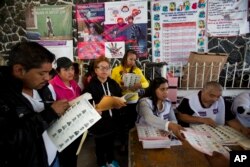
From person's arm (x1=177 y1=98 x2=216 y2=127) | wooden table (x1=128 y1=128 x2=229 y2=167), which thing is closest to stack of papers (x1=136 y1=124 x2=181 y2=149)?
wooden table (x1=128 y1=128 x2=229 y2=167)

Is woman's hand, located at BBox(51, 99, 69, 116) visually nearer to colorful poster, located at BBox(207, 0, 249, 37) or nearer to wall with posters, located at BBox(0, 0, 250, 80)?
wall with posters, located at BBox(0, 0, 250, 80)

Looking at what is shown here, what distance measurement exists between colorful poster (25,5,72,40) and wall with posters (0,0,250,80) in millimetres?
84

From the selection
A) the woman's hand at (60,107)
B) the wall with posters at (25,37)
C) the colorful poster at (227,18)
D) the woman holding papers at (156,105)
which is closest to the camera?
the woman's hand at (60,107)

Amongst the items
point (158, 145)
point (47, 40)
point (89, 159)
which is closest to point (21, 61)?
point (158, 145)

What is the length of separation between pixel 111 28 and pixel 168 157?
306cm

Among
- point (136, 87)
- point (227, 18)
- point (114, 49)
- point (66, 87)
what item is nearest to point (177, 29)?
point (227, 18)

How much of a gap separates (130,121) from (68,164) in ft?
3.60

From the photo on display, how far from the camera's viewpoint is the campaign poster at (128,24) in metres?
3.83

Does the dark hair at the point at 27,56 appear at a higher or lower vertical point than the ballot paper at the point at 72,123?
higher

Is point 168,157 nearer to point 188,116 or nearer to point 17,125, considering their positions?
point 188,116

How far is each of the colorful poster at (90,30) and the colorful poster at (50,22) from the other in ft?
0.70

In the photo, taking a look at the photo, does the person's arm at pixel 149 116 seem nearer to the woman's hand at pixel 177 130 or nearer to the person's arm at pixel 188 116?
the woman's hand at pixel 177 130

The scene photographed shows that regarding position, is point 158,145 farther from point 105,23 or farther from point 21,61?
point 105,23

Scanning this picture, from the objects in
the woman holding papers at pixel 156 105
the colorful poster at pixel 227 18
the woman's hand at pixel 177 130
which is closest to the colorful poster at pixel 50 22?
the colorful poster at pixel 227 18
